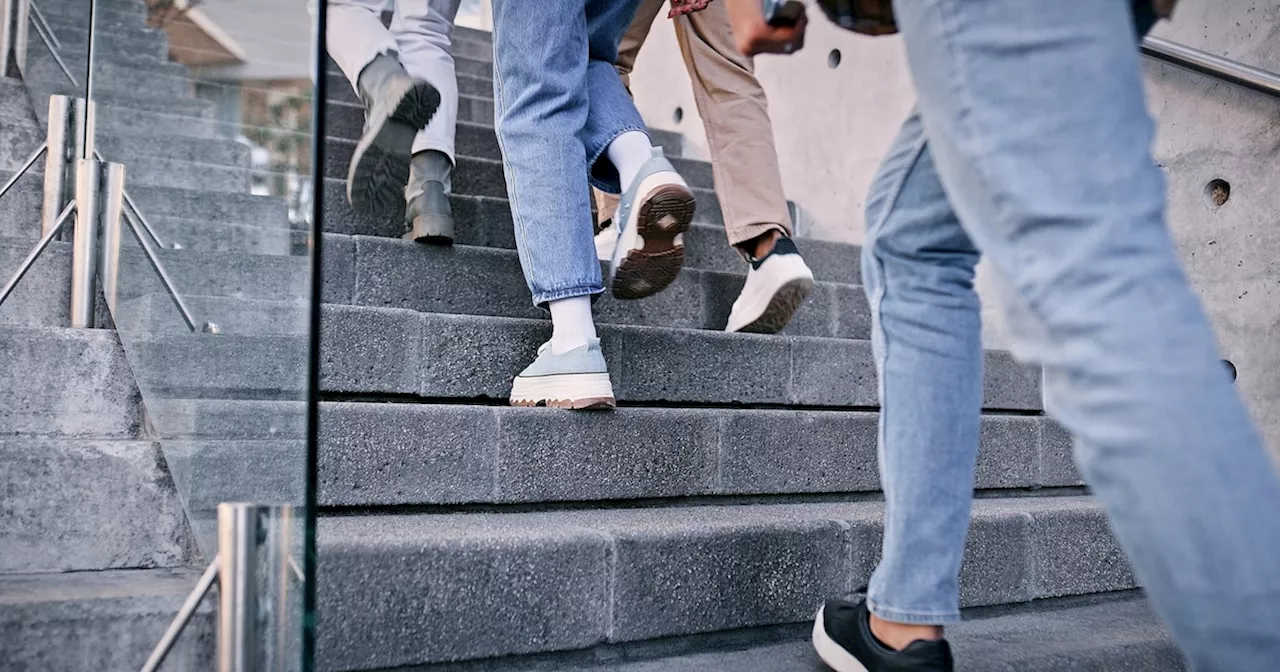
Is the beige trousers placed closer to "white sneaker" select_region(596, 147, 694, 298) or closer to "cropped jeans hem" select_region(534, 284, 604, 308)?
"white sneaker" select_region(596, 147, 694, 298)

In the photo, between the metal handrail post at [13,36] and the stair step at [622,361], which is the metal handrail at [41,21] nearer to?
the metal handrail post at [13,36]

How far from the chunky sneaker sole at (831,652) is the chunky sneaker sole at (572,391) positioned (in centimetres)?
55

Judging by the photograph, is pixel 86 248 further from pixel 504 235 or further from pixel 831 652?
pixel 831 652

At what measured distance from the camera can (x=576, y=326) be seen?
1777mm

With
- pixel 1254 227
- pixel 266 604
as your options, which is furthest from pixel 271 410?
pixel 1254 227

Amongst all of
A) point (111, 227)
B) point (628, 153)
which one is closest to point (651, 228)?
point (628, 153)

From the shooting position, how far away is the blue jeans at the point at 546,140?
178 centimetres

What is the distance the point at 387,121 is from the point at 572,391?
0.66 metres

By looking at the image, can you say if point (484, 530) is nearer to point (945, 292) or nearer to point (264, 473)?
point (264, 473)

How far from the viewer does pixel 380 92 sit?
195 centimetres

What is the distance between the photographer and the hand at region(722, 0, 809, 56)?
93 cm

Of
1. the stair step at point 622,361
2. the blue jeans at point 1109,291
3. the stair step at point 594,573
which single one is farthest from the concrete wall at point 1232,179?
the blue jeans at point 1109,291

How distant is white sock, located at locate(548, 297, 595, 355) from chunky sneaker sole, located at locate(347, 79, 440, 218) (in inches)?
15.3

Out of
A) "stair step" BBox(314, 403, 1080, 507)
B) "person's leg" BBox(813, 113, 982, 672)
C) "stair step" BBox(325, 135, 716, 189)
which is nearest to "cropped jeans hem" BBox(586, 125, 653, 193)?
"stair step" BBox(314, 403, 1080, 507)
